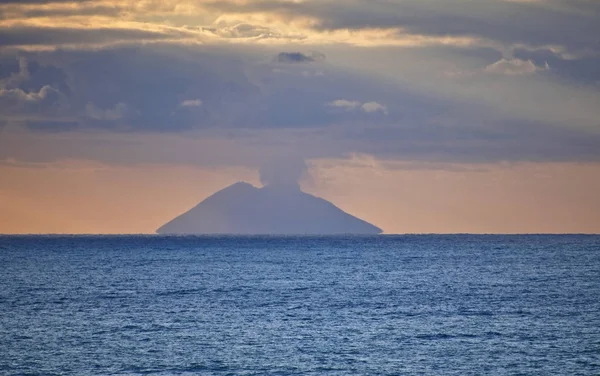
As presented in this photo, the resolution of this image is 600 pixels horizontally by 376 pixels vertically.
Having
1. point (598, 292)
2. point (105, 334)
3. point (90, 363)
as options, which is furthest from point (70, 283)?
point (598, 292)

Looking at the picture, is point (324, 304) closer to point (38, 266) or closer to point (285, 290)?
point (285, 290)

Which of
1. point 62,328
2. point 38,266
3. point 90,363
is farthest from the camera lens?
point 38,266

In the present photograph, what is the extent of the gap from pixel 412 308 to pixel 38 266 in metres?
107

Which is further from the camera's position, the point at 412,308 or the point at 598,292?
the point at 598,292

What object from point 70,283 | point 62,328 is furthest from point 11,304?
point 70,283

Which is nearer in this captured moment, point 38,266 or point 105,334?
point 105,334

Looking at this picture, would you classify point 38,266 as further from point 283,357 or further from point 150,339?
point 283,357

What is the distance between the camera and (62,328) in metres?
95.9

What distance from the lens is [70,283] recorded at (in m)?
148

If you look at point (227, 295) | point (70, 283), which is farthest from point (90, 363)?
point (70, 283)

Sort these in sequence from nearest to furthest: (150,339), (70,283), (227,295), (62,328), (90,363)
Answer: (90,363), (150,339), (62,328), (227,295), (70,283)

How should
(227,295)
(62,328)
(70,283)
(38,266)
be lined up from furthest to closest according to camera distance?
(38,266) → (70,283) → (227,295) → (62,328)

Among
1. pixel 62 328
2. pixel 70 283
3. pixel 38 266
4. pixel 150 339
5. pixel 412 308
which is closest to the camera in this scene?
pixel 150 339

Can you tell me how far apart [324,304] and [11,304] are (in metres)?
39.8
